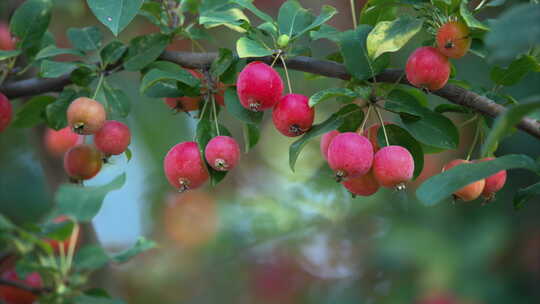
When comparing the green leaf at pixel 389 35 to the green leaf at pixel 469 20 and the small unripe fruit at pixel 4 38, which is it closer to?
the green leaf at pixel 469 20

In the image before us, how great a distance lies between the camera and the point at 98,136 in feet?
4.98

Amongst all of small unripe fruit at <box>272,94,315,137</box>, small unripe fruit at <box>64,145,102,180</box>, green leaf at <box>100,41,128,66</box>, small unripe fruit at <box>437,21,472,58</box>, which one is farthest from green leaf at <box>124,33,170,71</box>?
small unripe fruit at <box>437,21,472,58</box>

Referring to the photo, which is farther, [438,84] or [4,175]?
[4,175]

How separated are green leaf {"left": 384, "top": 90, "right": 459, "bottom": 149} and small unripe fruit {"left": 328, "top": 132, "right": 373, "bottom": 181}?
0.36 feet

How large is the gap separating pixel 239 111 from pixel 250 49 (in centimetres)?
15

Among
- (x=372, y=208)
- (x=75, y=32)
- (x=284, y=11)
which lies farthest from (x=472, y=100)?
(x=372, y=208)

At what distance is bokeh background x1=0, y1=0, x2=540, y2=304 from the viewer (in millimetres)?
3088

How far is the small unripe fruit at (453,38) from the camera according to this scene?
50.1 inches

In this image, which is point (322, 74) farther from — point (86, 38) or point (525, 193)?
point (86, 38)

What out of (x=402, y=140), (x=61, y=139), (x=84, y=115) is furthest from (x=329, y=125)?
(x=61, y=139)

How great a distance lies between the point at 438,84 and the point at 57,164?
5.49 feet

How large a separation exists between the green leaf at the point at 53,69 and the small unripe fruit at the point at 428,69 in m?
0.75

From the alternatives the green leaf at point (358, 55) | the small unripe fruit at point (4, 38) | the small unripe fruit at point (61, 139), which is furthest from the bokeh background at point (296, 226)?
the green leaf at point (358, 55)

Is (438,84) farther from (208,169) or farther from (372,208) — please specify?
(372,208)
